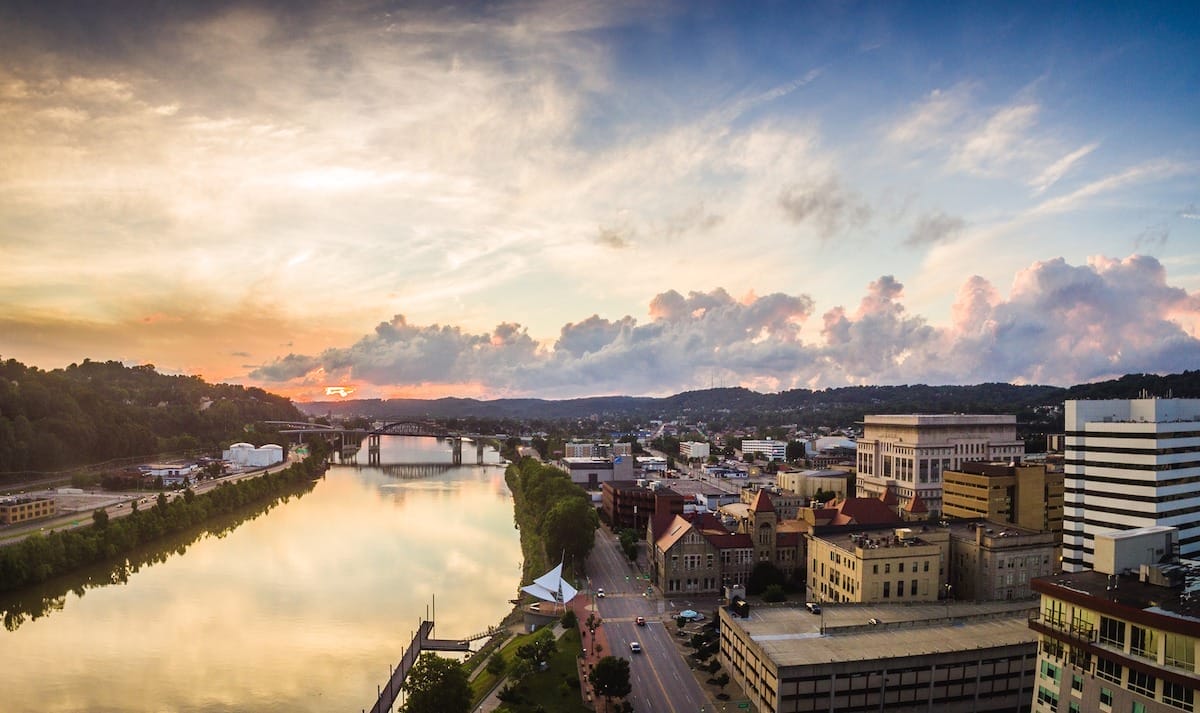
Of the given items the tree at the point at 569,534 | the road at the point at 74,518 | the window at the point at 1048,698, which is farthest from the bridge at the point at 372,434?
the window at the point at 1048,698

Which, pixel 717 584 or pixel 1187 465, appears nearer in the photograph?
pixel 1187 465

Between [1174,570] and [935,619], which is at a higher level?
[1174,570]

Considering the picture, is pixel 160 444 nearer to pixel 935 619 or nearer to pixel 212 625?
pixel 212 625

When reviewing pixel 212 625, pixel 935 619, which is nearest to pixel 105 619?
pixel 212 625

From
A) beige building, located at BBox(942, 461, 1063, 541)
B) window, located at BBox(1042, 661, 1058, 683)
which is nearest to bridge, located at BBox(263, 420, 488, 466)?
beige building, located at BBox(942, 461, 1063, 541)

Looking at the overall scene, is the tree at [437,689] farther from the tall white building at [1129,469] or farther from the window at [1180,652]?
the tall white building at [1129,469]

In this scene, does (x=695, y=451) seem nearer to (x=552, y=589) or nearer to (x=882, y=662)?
(x=552, y=589)

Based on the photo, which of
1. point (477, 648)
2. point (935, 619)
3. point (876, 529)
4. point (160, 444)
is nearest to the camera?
point (935, 619)

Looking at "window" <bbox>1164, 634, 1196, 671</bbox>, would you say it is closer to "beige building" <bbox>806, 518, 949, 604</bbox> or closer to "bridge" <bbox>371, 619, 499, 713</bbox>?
"beige building" <bbox>806, 518, 949, 604</bbox>
